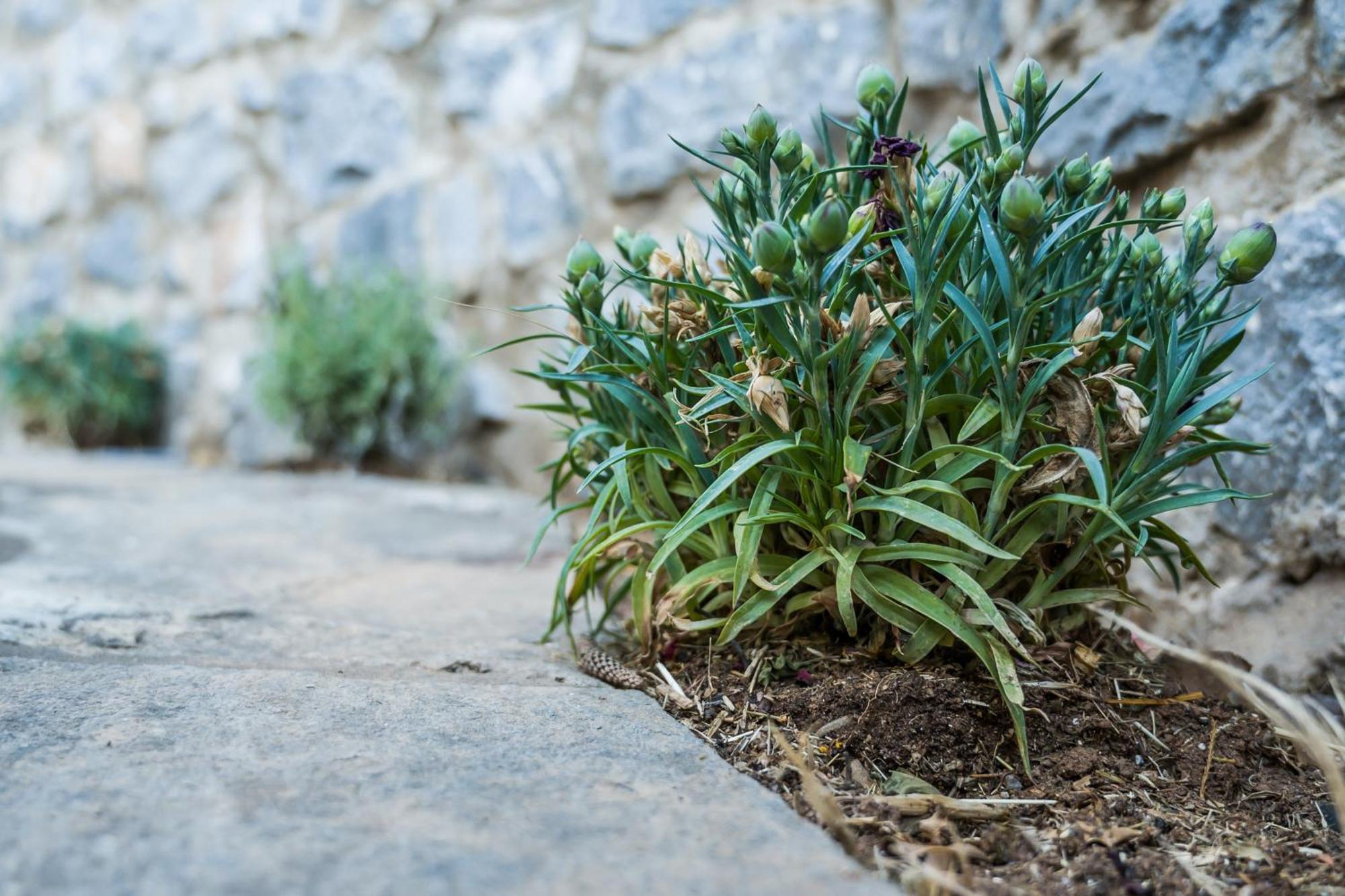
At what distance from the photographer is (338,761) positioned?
80cm

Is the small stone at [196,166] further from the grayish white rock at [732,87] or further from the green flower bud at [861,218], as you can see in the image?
the green flower bud at [861,218]

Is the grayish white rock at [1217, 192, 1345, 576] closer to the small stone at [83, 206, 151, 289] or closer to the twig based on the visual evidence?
the twig

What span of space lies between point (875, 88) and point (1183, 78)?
0.86 metres

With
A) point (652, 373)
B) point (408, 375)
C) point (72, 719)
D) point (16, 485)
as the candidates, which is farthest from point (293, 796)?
point (408, 375)

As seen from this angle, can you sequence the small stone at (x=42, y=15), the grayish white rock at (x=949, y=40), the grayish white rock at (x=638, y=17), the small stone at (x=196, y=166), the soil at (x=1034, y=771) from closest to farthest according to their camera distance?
the soil at (x=1034, y=771), the grayish white rock at (x=949, y=40), the grayish white rock at (x=638, y=17), the small stone at (x=196, y=166), the small stone at (x=42, y=15)

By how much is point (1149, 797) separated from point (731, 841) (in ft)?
1.40

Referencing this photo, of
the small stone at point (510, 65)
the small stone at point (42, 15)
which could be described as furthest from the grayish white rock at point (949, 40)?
the small stone at point (42, 15)

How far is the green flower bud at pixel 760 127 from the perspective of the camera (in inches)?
36.6

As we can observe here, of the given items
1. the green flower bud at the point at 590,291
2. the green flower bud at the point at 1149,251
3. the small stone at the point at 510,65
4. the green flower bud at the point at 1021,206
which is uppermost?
the small stone at the point at 510,65

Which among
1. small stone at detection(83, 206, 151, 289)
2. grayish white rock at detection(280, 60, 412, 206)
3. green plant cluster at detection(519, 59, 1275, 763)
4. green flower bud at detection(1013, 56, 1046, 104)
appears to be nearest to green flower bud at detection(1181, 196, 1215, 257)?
green plant cluster at detection(519, 59, 1275, 763)

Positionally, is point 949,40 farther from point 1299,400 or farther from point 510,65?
point 510,65

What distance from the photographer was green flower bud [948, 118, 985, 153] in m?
1.05

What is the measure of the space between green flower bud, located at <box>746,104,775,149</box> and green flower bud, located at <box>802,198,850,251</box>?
182mm

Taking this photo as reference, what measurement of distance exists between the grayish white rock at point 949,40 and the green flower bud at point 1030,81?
1.24m
